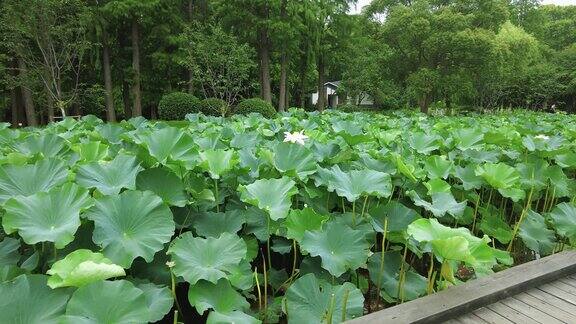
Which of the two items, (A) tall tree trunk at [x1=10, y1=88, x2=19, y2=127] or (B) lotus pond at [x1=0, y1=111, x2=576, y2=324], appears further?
(A) tall tree trunk at [x1=10, y1=88, x2=19, y2=127]

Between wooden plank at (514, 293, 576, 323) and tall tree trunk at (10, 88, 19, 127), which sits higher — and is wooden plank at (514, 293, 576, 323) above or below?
below

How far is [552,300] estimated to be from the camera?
2072 millimetres

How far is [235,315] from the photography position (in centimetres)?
147

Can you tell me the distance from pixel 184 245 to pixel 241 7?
1704cm

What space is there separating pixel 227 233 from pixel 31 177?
3.17 ft

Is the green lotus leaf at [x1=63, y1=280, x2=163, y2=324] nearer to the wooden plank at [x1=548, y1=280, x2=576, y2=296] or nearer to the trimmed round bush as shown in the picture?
the wooden plank at [x1=548, y1=280, x2=576, y2=296]

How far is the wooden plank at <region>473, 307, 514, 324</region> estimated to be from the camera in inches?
73.2

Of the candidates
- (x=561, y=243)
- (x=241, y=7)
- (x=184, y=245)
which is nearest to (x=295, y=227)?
(x=184, y=245)

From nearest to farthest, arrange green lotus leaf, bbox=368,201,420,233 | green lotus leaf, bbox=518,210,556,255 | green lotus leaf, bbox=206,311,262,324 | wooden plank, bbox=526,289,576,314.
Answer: green lotus leaf, bbox=206,311,262,324
wooden plank, bbox=526,289,576,314
green lotus leaf, bbox=368,201,420,233
green lotus leaf, bbox=518,210,556,255

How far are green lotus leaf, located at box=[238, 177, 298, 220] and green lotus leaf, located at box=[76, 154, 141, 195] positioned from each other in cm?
52

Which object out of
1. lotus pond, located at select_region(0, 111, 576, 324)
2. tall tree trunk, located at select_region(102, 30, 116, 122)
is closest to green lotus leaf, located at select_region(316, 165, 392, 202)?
lotus pond, located at select_region(0, 111, 576, 324)

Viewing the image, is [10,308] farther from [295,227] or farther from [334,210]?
[334,210]

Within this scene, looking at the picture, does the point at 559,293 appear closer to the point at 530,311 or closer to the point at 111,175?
the point at 530,311

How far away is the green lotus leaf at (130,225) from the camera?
1.54 metres
